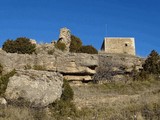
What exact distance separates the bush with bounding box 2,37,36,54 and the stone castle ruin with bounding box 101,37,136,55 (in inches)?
583

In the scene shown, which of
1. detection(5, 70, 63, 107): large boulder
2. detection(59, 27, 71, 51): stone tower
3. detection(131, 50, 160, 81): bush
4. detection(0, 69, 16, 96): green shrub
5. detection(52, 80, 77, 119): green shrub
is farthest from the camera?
detection(59, 27, 71, 51): stone tower

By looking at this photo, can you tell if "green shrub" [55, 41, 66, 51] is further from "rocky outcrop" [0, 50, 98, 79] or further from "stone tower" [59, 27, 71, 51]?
"rocky outcrop" [0, 50, 98, 79]

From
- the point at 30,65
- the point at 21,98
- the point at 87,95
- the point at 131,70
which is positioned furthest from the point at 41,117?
the point at 131,70

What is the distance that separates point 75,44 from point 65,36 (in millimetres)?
1222

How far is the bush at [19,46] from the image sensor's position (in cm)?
2542

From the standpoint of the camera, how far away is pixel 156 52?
88.7 ft

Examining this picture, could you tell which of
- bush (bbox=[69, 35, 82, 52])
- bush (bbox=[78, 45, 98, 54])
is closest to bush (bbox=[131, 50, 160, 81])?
bush (bbox=[78, 45, 98, 54])

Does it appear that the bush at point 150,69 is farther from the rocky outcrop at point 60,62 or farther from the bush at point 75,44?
the bush at point 75,44

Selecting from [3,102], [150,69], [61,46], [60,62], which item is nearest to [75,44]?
[61,46]

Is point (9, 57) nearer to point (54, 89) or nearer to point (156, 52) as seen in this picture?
point (54, 89)

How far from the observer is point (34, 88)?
16359mm

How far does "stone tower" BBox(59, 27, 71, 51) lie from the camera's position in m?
31.4

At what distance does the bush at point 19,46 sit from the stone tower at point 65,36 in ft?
17.5

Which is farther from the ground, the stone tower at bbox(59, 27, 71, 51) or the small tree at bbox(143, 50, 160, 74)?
the stone tower at bbox(59, 27, 71, 51)
